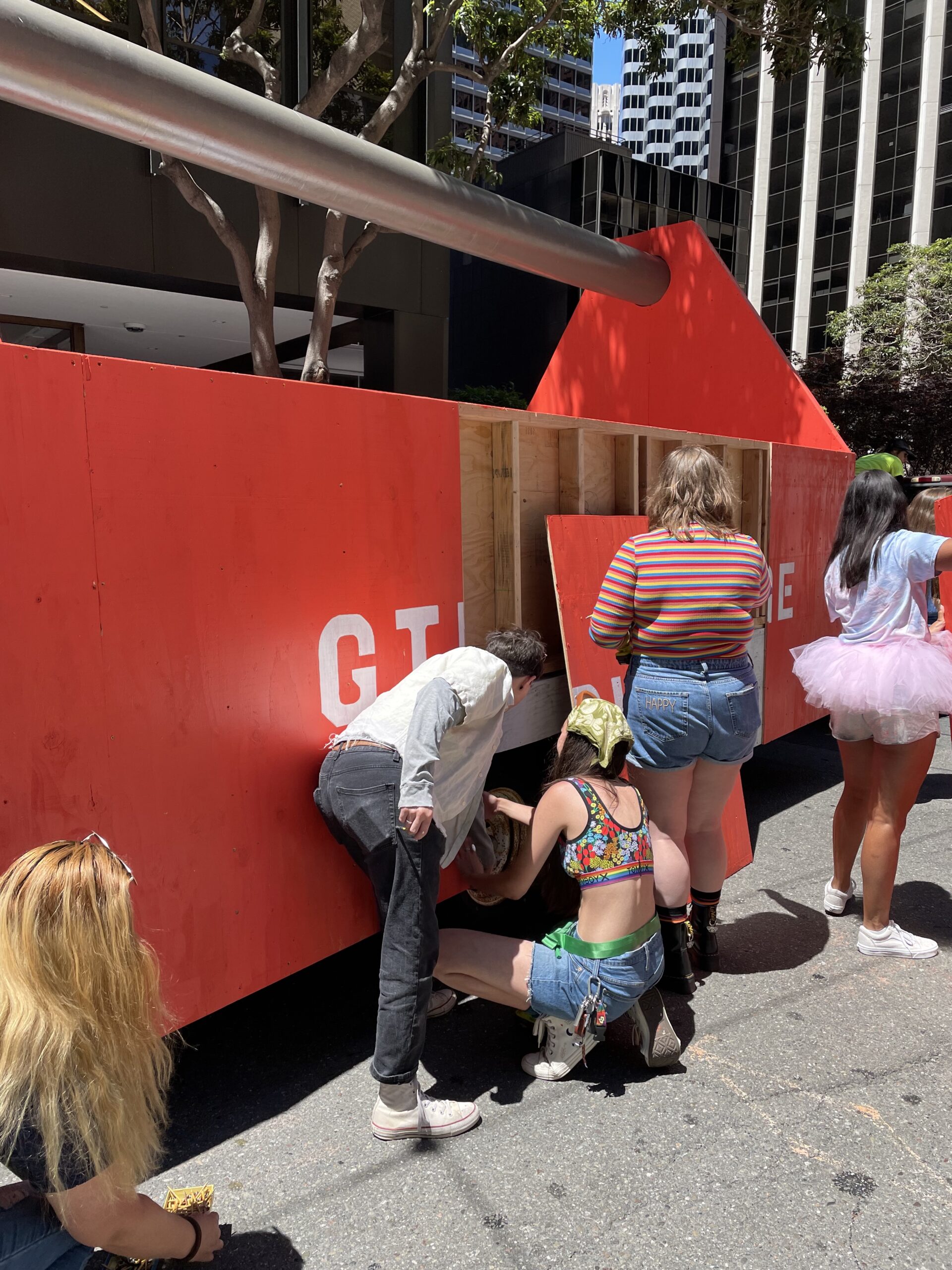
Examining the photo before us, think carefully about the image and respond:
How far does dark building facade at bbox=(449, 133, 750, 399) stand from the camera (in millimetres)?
32094

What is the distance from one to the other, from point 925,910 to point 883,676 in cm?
129

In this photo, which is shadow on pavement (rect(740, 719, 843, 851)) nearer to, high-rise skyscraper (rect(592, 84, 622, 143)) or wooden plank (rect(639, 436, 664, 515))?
wooden plank (rect(639, 436, 664, 515))

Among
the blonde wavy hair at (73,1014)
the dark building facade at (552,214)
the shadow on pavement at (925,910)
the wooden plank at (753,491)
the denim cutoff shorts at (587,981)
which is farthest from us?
the dark building facade at (552,214)

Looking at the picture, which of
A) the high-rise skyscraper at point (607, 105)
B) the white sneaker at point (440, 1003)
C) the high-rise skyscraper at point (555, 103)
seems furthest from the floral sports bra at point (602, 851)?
the high-rise skyscraper at point (607, 105)

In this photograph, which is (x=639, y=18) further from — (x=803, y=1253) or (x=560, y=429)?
(x=803, y=1253)

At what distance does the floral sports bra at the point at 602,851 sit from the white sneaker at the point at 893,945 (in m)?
1.44

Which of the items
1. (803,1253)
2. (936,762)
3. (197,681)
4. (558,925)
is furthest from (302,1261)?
(936,762)

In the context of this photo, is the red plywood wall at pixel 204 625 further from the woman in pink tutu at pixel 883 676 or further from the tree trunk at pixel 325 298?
the tree trunk at pixel 325 298

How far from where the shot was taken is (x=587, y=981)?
2.74 meters

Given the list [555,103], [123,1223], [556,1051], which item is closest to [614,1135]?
[556,1051]

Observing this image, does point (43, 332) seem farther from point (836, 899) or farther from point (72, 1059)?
point (72, 1059)

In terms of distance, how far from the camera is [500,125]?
8070 millimetres

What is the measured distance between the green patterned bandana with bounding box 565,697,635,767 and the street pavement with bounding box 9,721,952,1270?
1.02m

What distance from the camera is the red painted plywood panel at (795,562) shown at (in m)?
5.48
